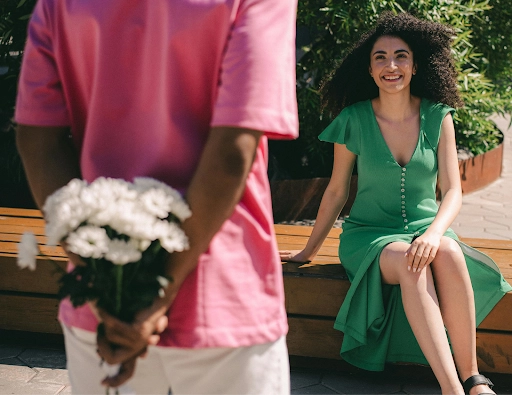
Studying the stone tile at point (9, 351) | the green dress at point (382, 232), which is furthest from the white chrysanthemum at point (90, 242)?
the stone tile at point (9, 351)

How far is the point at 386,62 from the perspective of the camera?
3.32 metres

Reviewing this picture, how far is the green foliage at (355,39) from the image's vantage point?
5.52 metres

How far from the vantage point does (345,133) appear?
10.9ft

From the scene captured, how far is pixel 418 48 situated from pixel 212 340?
2.61 m

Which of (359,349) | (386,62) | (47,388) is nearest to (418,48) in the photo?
(386,62)

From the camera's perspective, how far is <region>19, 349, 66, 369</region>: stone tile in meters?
3.30

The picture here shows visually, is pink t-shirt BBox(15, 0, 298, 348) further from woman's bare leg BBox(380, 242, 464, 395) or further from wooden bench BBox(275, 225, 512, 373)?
wooden bench BBox(275, 225, 512, 373)

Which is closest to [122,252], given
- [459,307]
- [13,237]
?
[459,307]

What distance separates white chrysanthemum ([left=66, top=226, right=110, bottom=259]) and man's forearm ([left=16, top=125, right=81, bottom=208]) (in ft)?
0.59

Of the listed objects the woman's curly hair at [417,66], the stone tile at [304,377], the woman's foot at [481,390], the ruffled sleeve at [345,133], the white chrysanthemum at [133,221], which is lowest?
the stone tile at [304,377]

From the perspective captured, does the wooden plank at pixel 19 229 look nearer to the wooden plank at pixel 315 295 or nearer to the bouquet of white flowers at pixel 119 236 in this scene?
the wooden plank at pixel 315 295

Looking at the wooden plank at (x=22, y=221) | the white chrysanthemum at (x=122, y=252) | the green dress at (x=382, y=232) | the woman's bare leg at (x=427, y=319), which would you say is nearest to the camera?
the white chrysanthemum at (x=122, y=252)

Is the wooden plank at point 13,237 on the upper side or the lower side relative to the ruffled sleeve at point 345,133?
lower

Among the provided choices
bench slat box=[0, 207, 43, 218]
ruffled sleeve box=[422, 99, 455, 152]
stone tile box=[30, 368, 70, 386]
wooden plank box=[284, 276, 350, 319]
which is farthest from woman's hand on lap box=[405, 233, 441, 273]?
bench slat box=[0, 207, 43, 218]
